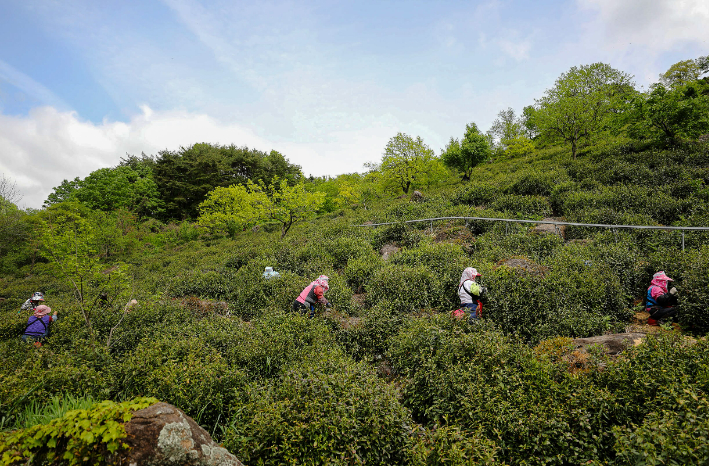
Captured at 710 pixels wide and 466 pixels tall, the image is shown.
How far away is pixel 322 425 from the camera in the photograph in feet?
11.4

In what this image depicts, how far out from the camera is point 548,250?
9.58 m

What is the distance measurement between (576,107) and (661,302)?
60.2 feet

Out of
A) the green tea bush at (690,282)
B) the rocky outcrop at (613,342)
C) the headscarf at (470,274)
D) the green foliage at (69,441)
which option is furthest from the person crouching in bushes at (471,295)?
the green foliage at (69,441)

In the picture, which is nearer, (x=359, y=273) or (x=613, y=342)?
(x=613, y=342)

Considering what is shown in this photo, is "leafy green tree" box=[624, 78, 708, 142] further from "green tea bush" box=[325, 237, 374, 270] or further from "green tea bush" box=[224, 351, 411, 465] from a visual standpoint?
"green tea bush" box=[224, 351, 411, 465]

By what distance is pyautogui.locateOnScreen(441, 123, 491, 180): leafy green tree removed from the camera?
81.9 ft

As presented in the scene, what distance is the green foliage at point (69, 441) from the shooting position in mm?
2436

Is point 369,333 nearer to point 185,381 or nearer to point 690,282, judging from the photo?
point 185,381

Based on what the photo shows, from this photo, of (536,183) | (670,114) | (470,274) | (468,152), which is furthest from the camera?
(468,152)

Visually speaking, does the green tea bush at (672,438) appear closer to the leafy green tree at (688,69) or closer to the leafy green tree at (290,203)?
the leafy green tree at (290,203)

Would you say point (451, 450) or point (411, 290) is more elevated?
point (411, 290)

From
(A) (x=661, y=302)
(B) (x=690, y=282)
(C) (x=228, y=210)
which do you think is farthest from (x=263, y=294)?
(C) (x=228, y=210)

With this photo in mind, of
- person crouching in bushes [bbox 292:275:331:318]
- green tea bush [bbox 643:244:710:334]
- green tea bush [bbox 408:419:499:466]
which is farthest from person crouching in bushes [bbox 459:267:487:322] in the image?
green tea bush [bbox 408:419:499:466]

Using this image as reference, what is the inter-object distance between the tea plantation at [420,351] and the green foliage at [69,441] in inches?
5.2
